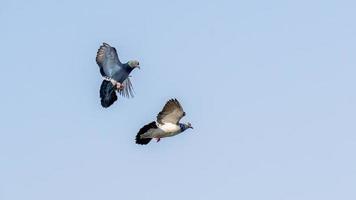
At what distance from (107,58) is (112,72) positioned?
980mm

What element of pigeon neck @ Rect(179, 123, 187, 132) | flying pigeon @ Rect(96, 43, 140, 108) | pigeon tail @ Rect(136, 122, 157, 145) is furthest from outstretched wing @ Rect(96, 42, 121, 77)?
pigeon neck @ Rect(179, 123, 187, 132)

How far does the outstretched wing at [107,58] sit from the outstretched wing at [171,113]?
5.10 meters

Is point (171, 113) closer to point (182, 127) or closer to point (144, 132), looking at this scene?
point (144, 132)

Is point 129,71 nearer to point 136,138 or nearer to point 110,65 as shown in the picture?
point 110,65

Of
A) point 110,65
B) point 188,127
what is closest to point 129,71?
point 110,65

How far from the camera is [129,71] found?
5441 centimetres

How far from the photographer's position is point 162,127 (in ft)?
167

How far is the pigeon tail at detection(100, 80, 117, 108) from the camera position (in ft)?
170

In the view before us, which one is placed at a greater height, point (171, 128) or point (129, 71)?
point (129, 71)

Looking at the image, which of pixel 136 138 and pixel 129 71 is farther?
pixel 129 71

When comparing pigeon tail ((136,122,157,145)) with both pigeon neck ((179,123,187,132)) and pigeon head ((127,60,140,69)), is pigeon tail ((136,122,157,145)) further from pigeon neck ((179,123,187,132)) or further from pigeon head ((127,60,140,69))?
pigeon head ((127,60,140,69))

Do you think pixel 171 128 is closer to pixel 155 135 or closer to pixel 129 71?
pixel 155 135

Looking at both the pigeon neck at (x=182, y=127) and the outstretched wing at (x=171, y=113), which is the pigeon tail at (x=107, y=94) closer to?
the outstretched wing at (x=171, y=113)

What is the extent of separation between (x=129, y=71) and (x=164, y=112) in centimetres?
537
